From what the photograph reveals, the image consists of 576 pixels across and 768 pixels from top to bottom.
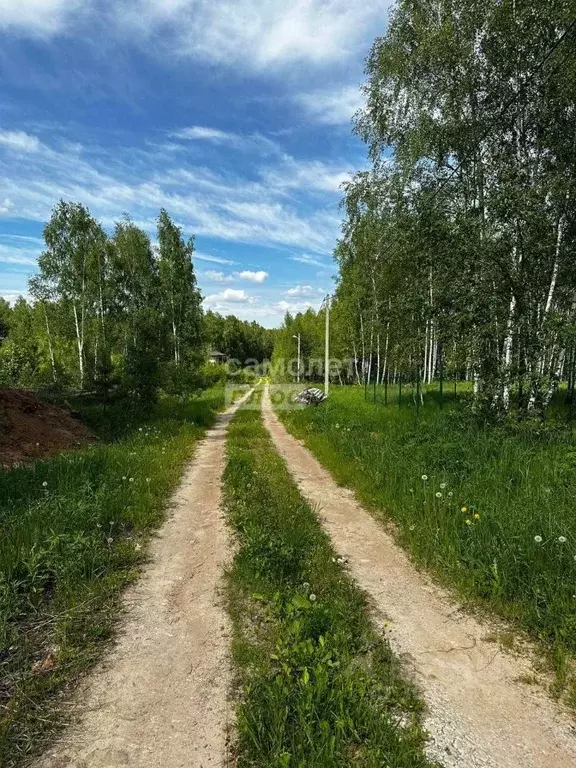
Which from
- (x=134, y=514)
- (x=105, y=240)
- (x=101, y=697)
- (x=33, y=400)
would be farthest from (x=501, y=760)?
(x=105, y=240)

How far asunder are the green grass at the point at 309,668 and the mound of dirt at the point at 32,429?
6815mm

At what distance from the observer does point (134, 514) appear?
20.0 feet

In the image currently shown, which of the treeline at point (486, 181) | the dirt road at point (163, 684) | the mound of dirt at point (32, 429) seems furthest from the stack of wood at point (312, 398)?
the dirt road at point (163, 684)

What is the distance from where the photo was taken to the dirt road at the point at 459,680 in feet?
7.84

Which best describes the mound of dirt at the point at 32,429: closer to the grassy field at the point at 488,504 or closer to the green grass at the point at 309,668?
the green grass at the point at 309,668

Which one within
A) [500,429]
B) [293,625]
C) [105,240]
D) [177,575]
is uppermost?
[105,240]

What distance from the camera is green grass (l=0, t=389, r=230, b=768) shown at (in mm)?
2803

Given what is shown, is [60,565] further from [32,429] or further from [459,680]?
[32,429]

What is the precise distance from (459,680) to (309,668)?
1.09 meters

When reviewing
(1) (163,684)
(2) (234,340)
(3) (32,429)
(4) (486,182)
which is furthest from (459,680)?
(2) (234,340)

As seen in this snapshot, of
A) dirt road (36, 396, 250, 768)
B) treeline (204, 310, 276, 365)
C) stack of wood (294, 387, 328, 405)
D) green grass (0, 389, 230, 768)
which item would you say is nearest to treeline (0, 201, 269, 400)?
stack of wood (294, 387, 328, 405)

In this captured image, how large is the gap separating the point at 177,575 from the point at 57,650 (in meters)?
1.46

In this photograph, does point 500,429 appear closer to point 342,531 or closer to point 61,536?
point 342,531

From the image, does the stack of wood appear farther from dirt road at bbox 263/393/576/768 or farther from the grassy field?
dirt road at bbox 263/393/576/768
